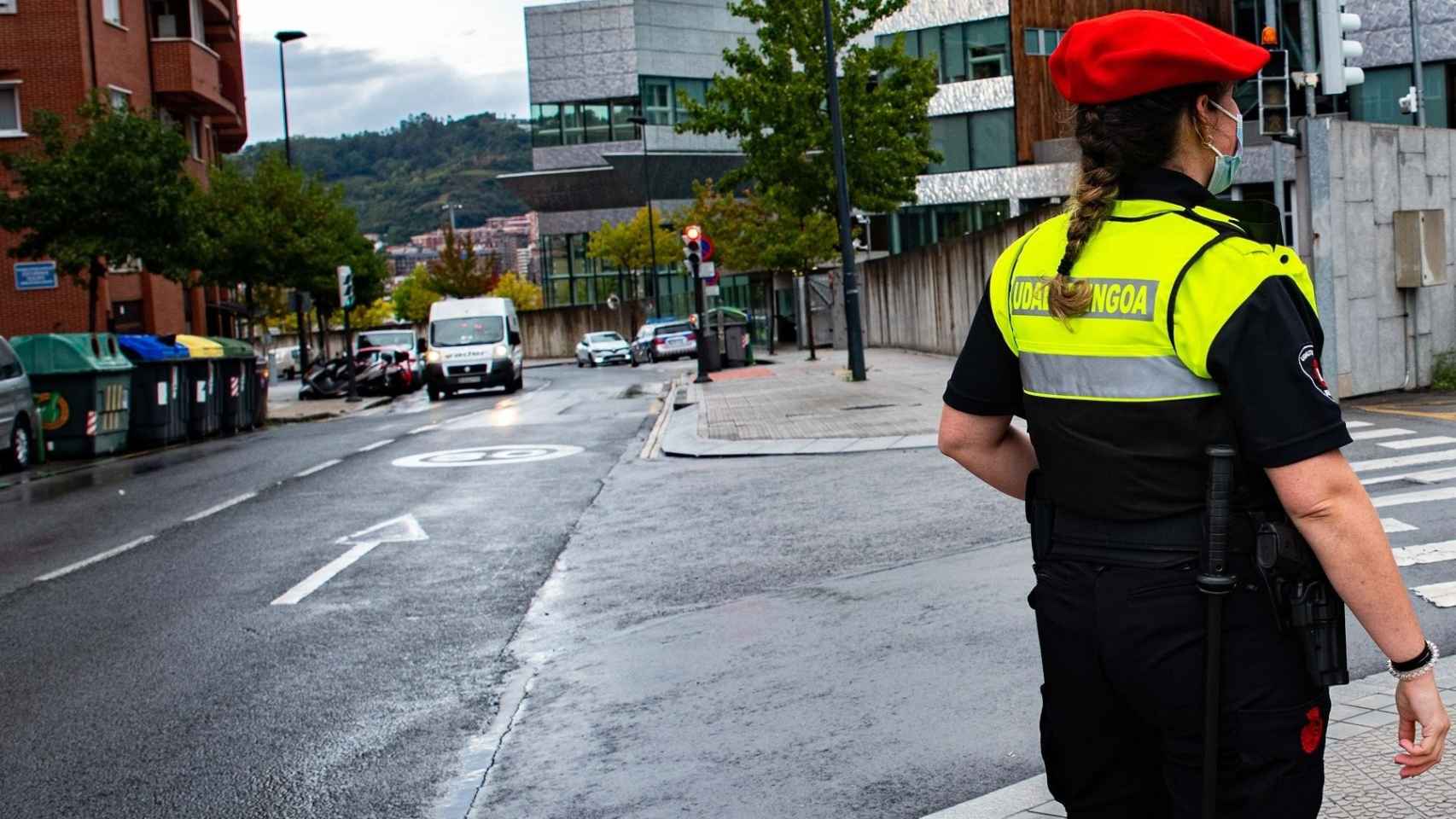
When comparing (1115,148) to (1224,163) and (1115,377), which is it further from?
(1115,377)

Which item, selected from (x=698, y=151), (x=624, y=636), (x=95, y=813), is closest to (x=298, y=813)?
(x=95, y=813)

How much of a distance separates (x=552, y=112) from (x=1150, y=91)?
8690cm

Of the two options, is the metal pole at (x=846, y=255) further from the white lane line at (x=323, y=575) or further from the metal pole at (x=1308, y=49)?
the white lane line at (x=323, y=575)

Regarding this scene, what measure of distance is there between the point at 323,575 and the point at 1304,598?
27.5 feet

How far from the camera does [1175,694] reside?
2.47 m

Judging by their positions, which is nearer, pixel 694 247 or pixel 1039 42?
pixel 694 247

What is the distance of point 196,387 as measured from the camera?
26.7m

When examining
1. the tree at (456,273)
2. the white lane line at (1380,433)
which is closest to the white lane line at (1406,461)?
the white lane line at (1380,433)

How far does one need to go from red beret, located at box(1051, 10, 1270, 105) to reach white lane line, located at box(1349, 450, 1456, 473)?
9435mm

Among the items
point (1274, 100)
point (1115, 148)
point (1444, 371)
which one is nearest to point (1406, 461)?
point (1274, 100)

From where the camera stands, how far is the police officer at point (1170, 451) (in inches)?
95.3

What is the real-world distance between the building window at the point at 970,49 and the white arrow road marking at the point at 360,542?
44.3 metres

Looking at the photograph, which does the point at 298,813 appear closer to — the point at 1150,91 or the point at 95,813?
the point at 95,813

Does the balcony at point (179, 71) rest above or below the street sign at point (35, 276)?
above
